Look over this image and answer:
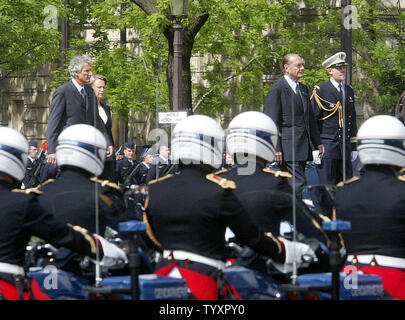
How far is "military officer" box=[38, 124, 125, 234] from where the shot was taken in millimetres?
7938

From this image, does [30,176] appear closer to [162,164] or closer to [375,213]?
[162,164]

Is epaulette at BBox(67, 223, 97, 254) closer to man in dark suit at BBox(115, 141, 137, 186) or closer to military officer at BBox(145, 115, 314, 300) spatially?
military officer at BBox(145, 115, 314, 300)

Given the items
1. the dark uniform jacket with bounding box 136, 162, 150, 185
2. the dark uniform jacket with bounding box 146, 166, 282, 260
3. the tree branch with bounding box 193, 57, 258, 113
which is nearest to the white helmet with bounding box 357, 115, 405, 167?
the dark uniform jacket with bounding box 146, 166, 282, 260

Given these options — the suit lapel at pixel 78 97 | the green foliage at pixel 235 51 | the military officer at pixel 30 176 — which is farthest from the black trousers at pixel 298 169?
the green foliage at pixel 235 51

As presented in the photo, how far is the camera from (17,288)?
7.15 metres

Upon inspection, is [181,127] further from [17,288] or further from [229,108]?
[229,108]

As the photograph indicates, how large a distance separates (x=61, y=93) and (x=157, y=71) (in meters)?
16.6

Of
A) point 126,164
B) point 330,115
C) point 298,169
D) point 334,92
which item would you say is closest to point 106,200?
point 298,169

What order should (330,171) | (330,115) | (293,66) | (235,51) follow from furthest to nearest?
1. (235,51)
2. (330,115)
3. (330,171)
4. (293,66)

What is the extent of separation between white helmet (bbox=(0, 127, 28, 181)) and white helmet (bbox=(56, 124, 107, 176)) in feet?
2.03

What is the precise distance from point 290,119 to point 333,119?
→ 1.15 m

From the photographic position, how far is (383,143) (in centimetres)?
795
